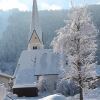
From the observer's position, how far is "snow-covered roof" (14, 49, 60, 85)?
41.5m

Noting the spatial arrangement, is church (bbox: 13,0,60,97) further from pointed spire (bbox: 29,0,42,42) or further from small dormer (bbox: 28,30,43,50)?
Answer: pointed spire (bbox: 29,0,42,42)

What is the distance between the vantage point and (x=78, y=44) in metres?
22.5

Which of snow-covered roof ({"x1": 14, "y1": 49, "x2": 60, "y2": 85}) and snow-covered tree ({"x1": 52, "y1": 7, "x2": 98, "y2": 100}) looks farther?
snow-covered roof ({"x1": 14, "y1": 49, "x2": 60, "y2": 85})

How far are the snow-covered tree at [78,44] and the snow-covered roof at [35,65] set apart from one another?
→ 18.1m

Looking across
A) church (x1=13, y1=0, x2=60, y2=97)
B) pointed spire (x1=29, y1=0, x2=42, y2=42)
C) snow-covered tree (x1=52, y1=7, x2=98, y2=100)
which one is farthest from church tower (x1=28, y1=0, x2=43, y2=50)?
snow-covered tree (x1=52, y1=7, x2=98, y2=100)

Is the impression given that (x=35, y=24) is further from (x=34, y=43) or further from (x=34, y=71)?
(x=34, y=71)

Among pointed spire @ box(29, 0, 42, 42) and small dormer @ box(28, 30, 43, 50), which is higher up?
pointed spire @ box(29, 0, 42, 42)

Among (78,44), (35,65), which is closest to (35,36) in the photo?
(35,65)

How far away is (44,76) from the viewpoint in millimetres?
42125

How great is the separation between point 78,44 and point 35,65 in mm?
21662

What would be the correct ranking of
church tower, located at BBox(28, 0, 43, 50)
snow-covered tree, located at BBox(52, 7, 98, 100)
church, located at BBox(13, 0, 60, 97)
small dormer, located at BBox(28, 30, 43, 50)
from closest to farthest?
snow-covered tree, located at BBox(52, 7, 98, 100) < church, located at BBox(13, 0, 60, 97) < small dormer, located at BBox(28, 30, 43, 50) < church tower, located at BBox(28, 0, 43, 50)

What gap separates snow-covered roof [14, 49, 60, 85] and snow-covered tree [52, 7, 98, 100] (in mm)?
18089

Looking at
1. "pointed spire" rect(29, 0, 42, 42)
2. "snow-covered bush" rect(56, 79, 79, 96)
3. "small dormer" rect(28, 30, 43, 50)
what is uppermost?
"pointed spire" rect(29, 0, 42, 42)

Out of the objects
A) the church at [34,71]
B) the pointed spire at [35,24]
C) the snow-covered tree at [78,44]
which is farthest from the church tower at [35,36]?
the snow-covered tree at [78,44]
